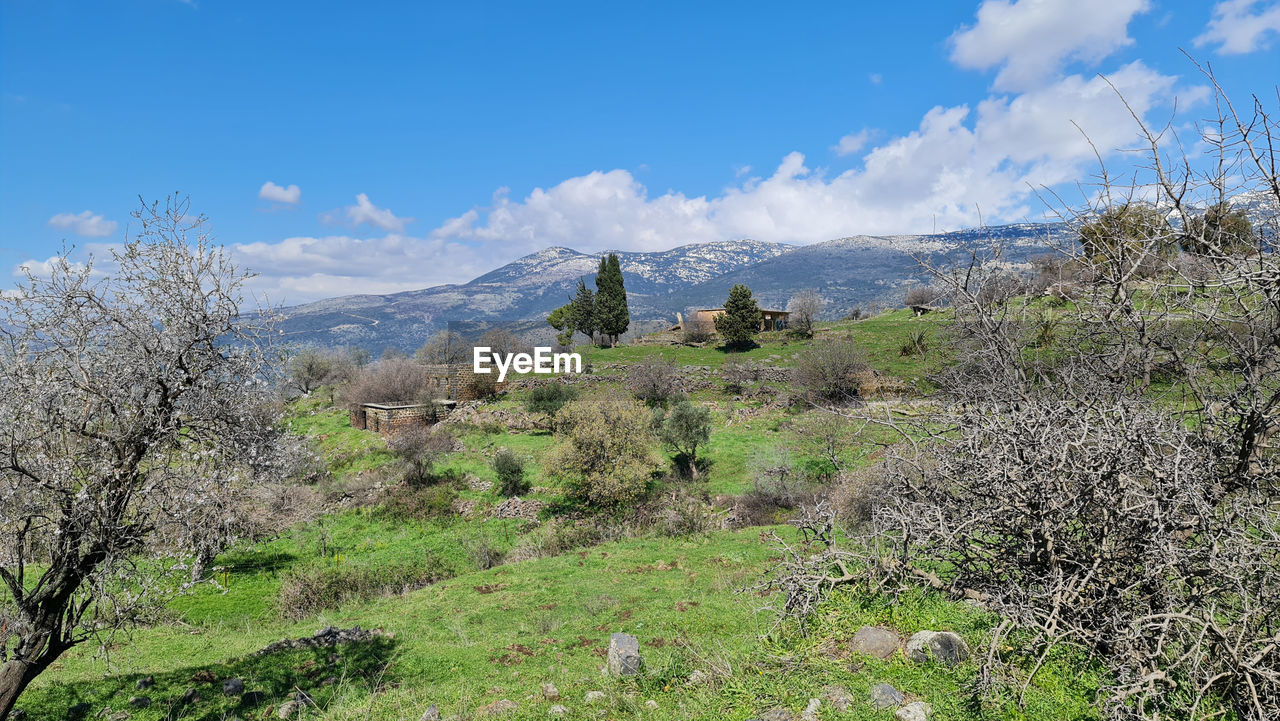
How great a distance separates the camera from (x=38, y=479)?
5.61 metres

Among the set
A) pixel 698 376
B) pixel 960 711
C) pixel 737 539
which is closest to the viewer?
pixel 960 711

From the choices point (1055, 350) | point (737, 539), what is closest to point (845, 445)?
point (737, 539)

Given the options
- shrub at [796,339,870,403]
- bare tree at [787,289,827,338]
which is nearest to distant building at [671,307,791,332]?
bare tree at [787,289,827,338]

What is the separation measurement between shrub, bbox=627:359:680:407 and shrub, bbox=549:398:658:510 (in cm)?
1612

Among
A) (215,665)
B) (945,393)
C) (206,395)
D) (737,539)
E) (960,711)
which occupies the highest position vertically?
(206,395)

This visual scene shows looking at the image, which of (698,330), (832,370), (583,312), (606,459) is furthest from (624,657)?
(583,312)

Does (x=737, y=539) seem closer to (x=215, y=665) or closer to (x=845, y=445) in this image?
(x=845, y=445)

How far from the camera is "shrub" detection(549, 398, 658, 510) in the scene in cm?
2233

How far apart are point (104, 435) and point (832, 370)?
→ 34.3 meters

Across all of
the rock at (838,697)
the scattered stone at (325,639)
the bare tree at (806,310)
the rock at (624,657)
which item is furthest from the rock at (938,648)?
the bare tree at (806,310)

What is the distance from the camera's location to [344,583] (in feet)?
54.2

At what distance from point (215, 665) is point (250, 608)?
6.01 meters

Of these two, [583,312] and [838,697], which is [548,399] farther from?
[583,312]

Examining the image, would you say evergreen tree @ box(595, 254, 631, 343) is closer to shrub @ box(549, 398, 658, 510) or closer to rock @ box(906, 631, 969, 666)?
shrub @ box(549, 398, 658, 510)
